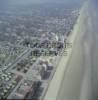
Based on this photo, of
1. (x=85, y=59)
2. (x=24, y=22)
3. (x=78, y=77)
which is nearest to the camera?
(x=78, y=77)

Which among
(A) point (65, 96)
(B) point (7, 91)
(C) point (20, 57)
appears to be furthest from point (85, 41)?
(B) point (7, 91)

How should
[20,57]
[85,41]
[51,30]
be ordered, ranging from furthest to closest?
[51,30] → [85,41] → [20,57]

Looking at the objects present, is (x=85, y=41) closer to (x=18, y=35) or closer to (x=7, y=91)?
(x=18, y=35)

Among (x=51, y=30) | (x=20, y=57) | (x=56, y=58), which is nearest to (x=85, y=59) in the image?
(x=56, y=58)

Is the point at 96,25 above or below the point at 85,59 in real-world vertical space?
above

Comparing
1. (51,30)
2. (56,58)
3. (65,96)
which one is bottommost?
(65,96)

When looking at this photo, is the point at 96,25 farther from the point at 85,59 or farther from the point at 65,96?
the point at 65,96

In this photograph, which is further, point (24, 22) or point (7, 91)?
point (24, 22)
